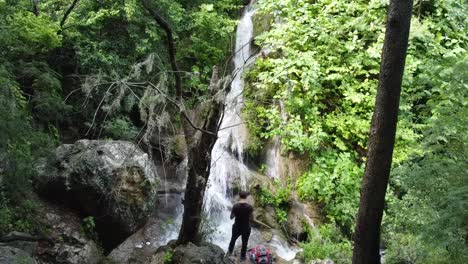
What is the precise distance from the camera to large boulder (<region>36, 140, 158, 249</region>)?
7598 mm

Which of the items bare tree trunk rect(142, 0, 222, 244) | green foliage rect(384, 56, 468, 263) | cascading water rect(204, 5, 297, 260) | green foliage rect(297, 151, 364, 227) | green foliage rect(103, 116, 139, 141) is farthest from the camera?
green foliage rect(297, 151, 364, 227)

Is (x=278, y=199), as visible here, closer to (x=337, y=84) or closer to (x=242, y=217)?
(x=242, y=217)

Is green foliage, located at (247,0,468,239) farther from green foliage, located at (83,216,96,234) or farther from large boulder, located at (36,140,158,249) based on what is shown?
green foliage, located at (83,216,96,234)

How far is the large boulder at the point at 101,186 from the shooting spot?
7598 mm

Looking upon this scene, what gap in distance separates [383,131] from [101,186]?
4989mm

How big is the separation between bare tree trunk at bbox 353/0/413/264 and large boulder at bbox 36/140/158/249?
412 cm

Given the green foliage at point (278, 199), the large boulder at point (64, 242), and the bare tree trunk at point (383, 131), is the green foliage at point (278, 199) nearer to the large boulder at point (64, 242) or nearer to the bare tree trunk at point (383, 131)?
the large boulder at point (64, 242)

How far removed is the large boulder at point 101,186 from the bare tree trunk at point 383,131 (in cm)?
412

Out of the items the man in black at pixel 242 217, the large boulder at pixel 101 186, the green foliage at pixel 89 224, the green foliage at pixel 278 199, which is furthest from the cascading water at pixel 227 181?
the green foliage at pixel 89 224

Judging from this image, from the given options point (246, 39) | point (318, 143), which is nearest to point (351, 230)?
point (318, 143)

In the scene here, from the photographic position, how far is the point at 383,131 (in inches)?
210

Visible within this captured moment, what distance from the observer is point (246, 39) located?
1471cm

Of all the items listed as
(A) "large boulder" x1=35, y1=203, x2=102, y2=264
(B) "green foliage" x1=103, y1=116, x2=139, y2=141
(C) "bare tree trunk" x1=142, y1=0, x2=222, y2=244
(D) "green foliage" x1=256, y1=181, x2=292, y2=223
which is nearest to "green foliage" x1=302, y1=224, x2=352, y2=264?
(D) "green foliage" x1=256, y1=181, x2=292, y2=223

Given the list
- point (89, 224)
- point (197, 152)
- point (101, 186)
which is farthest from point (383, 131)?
point (89, 224)
